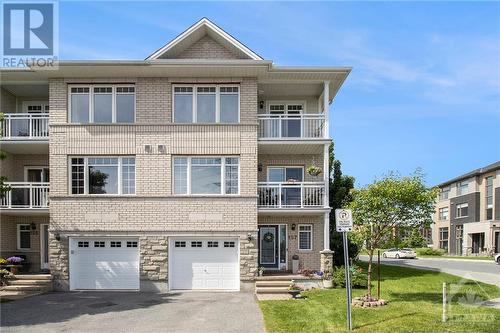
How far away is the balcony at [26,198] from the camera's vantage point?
17219 millimetres

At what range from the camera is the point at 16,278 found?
1638cm

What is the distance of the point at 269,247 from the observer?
1875cm

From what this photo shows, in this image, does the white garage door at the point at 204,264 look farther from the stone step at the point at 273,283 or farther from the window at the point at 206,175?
the window at the point at 206,175

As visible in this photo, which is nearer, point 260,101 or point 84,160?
point 84,160

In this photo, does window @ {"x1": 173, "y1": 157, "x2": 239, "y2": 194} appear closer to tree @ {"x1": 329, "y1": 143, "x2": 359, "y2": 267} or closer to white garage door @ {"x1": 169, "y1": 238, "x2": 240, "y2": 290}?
white garage door @ {"x1": 169, "y1": 238, "x2": 240, "y2": 290}

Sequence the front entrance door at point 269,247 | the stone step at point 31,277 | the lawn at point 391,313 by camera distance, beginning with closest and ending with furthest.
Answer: the lawn at point 391,313, the stone step at point 31,277, the front entrance door at point 269,247

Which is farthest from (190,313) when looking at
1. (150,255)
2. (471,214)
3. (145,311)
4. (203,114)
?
(471,214)

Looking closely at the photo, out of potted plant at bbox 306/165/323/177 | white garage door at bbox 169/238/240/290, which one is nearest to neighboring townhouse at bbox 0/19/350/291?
white garage door at bbox 169/238/240/290

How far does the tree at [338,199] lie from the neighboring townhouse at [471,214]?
32.8 meters

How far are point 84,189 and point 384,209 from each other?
11470mm

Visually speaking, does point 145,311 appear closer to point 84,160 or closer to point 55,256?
point 55,256

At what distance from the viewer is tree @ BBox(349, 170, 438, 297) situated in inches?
498

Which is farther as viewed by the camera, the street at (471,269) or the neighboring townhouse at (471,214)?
the neighboring townhouse at (471,214)

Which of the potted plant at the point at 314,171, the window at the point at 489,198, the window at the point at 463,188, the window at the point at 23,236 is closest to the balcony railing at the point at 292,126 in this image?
the potted plant at the point at 314,171
